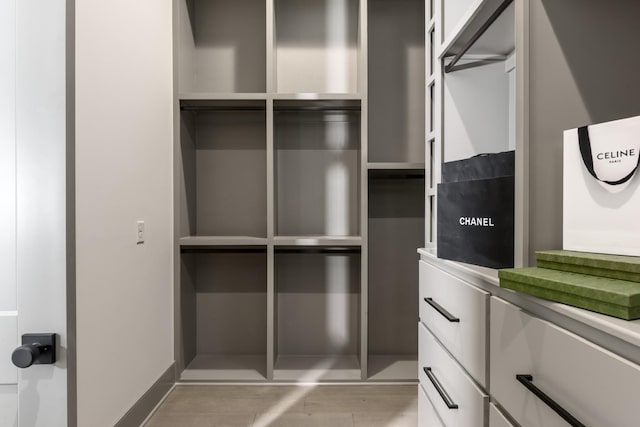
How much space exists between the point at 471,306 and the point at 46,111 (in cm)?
135

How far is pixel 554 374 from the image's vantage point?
67 cm

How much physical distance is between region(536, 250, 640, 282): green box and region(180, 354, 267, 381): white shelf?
177 cm

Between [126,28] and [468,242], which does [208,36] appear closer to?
[126,28]

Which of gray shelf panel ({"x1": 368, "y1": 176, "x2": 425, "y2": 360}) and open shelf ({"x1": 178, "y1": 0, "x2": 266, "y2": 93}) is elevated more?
open shelf ({"x1": 178, "y1": 0, "x2": 266, "y2": 93})

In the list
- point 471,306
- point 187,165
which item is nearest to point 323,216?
point 187,165

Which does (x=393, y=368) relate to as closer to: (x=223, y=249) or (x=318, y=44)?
(x=223, y=249)

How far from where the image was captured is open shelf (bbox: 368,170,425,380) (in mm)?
2479

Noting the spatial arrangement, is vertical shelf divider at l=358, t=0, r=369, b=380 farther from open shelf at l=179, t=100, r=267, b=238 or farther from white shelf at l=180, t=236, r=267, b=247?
open shelf at l=179, t=100, r=267, b=238

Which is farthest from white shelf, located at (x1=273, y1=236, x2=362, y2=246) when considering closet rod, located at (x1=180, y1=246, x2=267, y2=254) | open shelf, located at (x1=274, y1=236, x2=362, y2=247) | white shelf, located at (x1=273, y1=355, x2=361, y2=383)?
white shelf, located at (x1=273, y1=355, x2=361, y2=383)

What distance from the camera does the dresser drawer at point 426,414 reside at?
4.20 feet

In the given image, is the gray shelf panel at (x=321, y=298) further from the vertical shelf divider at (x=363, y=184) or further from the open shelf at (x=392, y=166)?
the open shelf at (x=392, y=166)

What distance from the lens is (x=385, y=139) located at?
8.13 ft

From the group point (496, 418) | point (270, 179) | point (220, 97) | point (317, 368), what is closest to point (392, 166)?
point (270, 179)

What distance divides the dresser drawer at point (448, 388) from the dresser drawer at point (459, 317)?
3 centimetres
